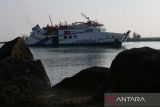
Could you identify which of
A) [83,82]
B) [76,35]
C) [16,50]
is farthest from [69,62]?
[76,35]

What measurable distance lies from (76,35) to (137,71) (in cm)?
9843

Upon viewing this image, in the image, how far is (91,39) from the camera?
10444 centimetres

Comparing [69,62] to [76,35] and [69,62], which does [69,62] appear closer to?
[69,62]

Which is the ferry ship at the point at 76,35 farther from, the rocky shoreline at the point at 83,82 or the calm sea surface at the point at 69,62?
the rocky shoreline at the point at 83,82

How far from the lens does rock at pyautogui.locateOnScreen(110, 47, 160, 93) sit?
789 cm

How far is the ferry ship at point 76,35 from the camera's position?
10175 centimetres

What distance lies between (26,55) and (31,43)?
103975 mm

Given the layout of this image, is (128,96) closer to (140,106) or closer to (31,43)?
(140,106)

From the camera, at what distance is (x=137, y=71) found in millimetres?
8102

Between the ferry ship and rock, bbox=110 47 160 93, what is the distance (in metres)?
90.5

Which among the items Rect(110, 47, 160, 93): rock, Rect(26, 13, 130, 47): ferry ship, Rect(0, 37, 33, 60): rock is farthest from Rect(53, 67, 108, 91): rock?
Rect(26, 13, 130, 47): ferry ship

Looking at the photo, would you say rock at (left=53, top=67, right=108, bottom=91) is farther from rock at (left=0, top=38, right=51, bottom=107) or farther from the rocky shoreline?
rock at (left=0, top=38, right=51, bottom=107)

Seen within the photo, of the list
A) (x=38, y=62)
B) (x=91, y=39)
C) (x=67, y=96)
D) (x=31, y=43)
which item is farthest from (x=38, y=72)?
(x=31, y=43)

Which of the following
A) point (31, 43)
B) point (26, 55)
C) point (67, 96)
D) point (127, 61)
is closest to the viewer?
point (127, 61)
